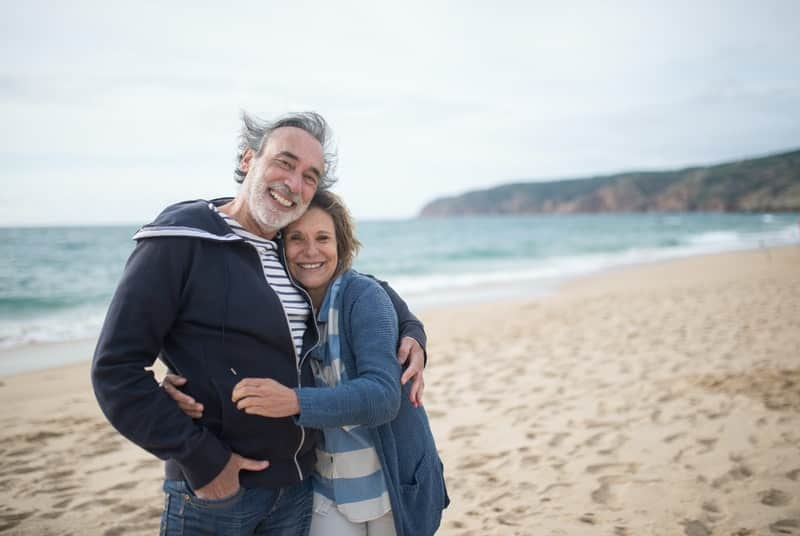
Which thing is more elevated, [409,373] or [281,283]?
[281,283]

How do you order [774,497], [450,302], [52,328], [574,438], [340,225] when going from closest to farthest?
1. [340,225]
2. [774,497]
3. [574,438]
4. [52,328]
5. [450,302]

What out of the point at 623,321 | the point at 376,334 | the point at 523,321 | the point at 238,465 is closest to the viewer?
the point at 238,465

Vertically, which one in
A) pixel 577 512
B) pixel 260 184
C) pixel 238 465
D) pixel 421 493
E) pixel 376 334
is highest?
pixel 260 184

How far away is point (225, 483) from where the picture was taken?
1700 millimetres

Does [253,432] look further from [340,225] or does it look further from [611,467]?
[611,467]

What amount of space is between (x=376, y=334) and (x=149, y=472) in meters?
3.32

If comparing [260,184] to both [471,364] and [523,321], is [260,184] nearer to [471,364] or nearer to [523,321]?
[471,364]

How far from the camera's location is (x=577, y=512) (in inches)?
130

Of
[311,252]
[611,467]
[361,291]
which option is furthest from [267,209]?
[611,467]

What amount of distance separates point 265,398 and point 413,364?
2.28 feet

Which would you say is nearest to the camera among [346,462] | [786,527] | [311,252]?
[346,462]

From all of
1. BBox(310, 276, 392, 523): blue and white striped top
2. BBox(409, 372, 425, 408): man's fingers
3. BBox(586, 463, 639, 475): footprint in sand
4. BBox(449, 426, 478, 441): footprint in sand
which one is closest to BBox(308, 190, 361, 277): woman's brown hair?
BBox(310, 276, 392, 523): blue and white striped top

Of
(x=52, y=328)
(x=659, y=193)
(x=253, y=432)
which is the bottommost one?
(x=52, y=328)

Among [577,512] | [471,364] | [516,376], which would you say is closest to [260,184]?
[577,512]
